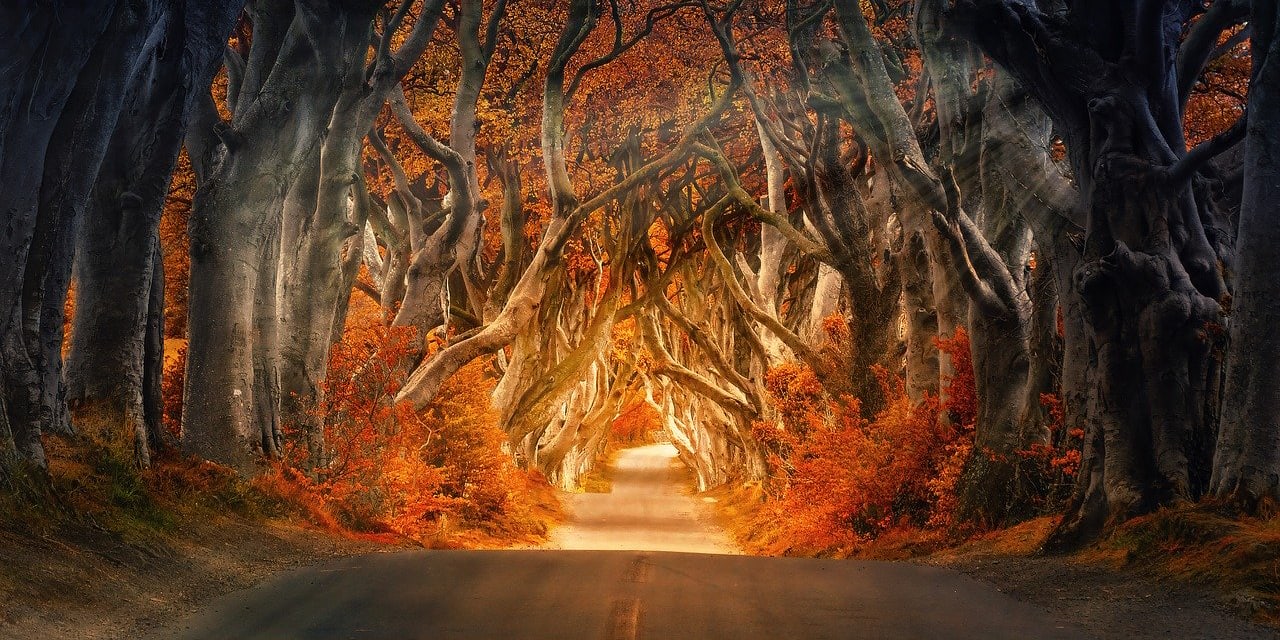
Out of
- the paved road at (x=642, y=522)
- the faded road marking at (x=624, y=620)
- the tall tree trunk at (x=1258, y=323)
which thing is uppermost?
the tall tree trunk at (x=1258, y=323)

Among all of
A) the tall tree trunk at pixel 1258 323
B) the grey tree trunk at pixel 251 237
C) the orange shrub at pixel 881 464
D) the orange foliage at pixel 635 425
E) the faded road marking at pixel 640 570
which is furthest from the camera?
the orange foliage at pixel 635 425

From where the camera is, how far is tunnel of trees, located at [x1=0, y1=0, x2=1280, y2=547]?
31.8 feet

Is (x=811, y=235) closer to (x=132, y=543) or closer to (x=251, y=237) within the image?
(x=251, y=237)

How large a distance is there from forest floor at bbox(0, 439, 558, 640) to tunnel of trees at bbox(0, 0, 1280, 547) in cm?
46

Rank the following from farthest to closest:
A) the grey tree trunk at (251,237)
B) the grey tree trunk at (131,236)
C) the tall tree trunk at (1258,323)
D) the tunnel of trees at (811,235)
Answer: the grey tree trunk at (251,237), the grey tree trunk at (131,236), the tunnel of trees at (811,235), the tall tree trunk at (1258,323)

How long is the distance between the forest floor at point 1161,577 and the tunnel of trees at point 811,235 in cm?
50

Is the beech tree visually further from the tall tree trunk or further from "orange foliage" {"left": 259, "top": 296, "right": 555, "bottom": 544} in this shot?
the tall tree trunk

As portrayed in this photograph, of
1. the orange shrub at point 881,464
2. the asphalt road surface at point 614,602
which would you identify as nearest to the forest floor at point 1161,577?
the asphalt road surface at point 614,602

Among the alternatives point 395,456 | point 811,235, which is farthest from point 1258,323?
point 811,235

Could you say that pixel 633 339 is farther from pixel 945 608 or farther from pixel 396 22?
pixel 945 608

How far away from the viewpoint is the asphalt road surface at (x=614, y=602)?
23.4 ft

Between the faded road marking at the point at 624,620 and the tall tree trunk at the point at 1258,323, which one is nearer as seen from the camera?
the faded road marking at the point at 624,620

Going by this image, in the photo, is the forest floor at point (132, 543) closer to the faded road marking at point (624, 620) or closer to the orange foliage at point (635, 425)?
the faded road marking at point (624, 620)

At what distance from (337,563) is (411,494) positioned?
8311mm
